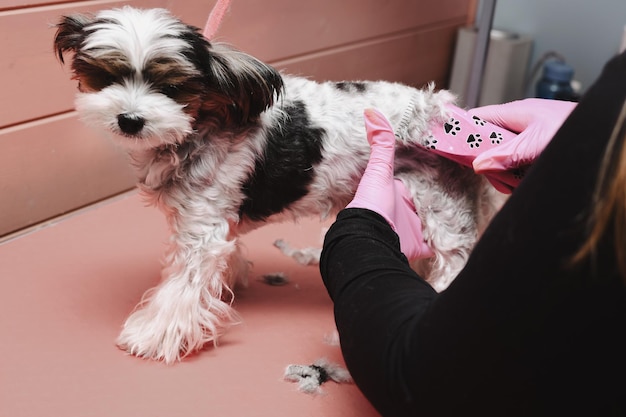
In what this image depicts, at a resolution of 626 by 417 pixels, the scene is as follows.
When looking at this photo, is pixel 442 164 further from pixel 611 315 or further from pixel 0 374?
pixel 0 374

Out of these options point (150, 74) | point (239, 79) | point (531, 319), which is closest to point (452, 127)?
point (239, 79)

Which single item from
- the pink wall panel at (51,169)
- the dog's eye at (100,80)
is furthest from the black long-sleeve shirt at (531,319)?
the pink wall panel at (51,169)

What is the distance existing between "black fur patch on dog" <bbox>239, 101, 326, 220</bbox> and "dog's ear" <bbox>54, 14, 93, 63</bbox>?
0.35 meters

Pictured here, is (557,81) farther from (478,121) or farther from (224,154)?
(224,154)

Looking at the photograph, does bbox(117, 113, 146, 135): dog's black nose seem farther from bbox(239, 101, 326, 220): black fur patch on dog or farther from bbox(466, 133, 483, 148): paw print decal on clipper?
bbox(466, 133, 483, 148): paw print decal on clipper

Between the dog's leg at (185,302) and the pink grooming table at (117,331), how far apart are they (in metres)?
0.03

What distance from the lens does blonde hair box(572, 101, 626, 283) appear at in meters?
0.56

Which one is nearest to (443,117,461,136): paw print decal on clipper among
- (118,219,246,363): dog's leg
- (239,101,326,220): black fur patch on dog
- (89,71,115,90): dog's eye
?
(239,101,326,220): black fur patch on dog

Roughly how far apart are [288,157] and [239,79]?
0.59 feet

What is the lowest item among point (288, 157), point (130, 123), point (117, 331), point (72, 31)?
point (117, 331)

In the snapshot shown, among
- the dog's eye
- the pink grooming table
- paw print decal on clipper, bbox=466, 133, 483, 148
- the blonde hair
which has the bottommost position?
the pink grooming table

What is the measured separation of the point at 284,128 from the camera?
124 centimetres

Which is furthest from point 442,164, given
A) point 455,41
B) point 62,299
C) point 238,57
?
point 455,41

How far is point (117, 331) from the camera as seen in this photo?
1.30 m
